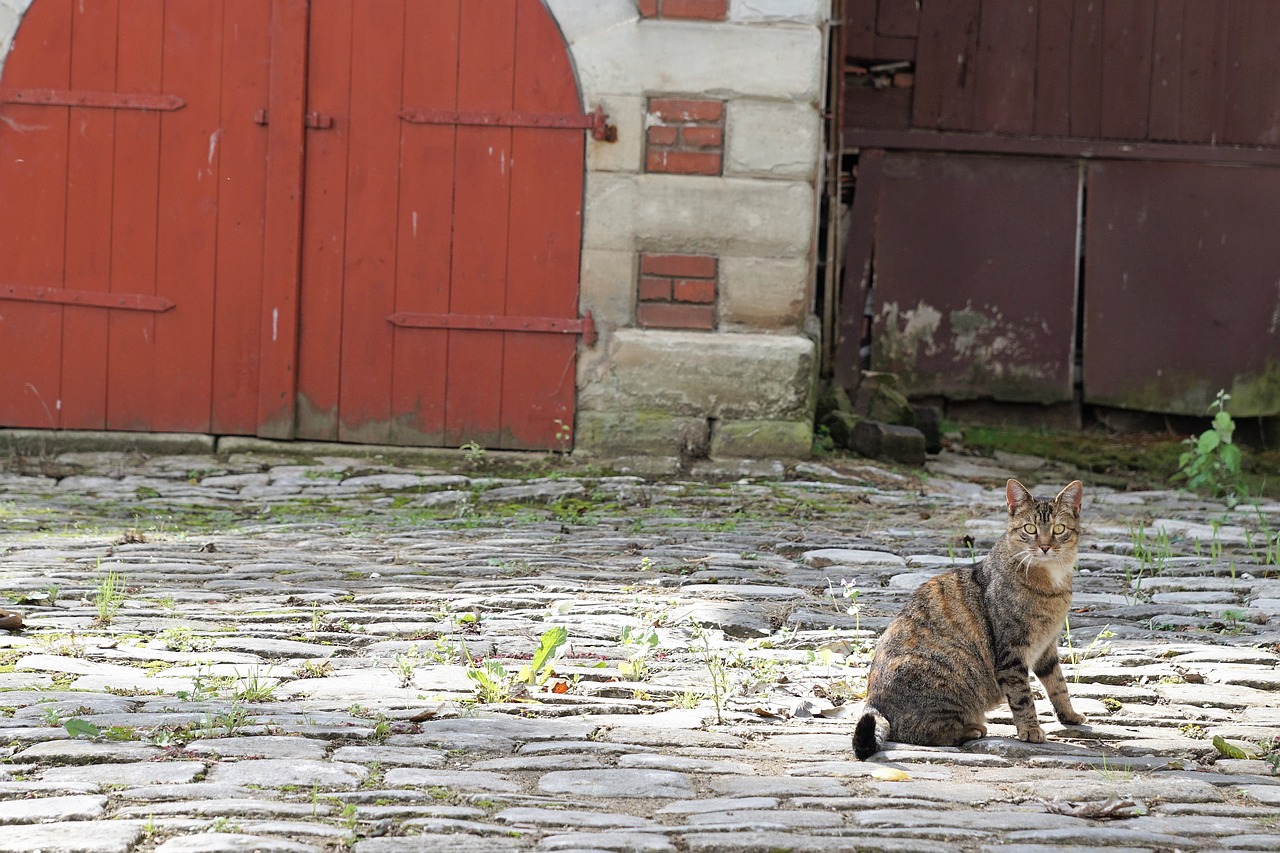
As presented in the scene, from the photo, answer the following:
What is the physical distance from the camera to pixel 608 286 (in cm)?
→ 782

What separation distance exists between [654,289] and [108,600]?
4025mm

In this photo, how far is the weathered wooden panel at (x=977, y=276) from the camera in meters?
10.3

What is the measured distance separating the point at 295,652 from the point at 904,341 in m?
7.07

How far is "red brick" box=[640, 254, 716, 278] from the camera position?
782 centimetres

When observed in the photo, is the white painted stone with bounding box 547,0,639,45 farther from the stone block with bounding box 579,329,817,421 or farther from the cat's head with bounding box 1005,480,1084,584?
the cat's head with bounding box 1005,480,1084,584

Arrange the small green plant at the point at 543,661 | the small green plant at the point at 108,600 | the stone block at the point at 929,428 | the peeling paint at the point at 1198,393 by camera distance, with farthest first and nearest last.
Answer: the peeling paint at the point at 1198,393 → the stone block at the point at 929,428 → the small green plant at the point at 108,600 → the small green plant at the point at 543,661

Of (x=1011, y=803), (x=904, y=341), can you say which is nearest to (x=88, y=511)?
(x=1011, y=803)

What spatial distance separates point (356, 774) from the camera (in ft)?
9.52

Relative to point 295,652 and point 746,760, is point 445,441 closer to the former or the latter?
point 295,652

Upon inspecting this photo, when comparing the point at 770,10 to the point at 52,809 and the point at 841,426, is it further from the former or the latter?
the point at 52,809

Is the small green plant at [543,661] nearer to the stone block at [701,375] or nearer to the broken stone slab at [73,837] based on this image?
the broken stone slab at [73,837]

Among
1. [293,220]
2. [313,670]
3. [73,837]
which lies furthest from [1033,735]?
[293,220]

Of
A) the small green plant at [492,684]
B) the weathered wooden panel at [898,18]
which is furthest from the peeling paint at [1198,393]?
the small green plant at [492,684]

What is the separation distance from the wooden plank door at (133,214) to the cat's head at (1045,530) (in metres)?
5.17
